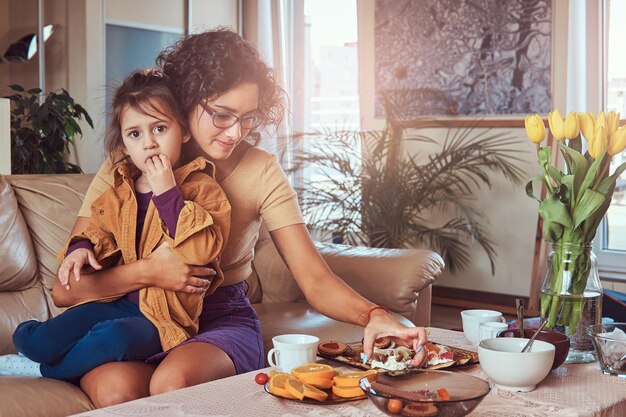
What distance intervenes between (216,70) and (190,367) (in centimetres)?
68

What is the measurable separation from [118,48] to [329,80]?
4.49ft

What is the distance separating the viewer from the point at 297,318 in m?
2.65

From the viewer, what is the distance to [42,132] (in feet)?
14.0

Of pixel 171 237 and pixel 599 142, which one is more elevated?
pixel 599 142

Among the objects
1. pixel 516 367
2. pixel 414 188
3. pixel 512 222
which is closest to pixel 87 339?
pixel 516 367

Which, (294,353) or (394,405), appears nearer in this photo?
(394,405)

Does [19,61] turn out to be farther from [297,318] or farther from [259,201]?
[259,201]

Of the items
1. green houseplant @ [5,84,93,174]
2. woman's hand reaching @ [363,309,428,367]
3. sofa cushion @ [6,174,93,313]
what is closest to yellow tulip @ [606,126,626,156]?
woman's hand reaching @ [363,309,428,367]

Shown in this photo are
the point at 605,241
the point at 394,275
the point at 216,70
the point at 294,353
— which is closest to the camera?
the point at 294,353

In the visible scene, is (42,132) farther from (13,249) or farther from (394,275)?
(394,275)

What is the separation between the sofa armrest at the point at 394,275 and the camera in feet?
8.94

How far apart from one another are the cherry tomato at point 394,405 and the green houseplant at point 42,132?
10.7ft

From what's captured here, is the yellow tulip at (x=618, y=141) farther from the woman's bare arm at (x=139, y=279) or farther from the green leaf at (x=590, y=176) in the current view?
the woman's bare arm at (x=139, y=279)

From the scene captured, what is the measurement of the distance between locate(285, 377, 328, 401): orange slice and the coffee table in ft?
0.05
